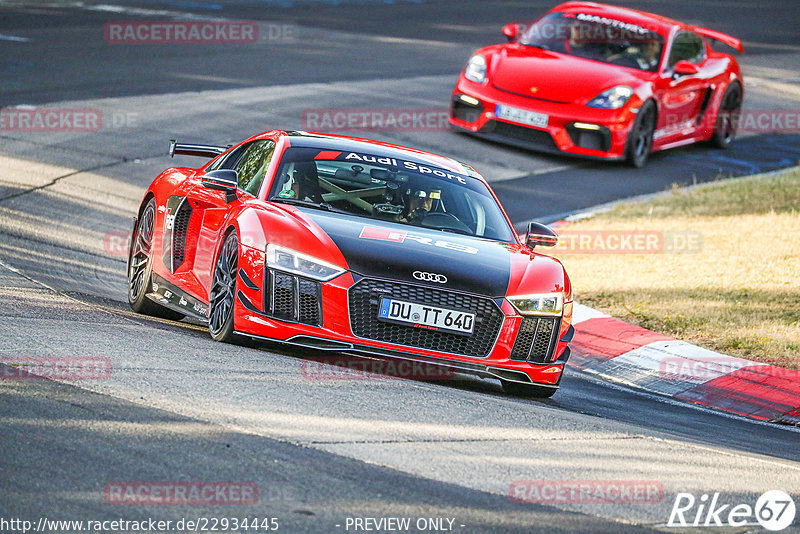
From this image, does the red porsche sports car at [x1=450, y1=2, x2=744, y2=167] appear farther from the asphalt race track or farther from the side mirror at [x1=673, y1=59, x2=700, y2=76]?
the asphalt race track

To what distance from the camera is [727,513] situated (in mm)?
5262

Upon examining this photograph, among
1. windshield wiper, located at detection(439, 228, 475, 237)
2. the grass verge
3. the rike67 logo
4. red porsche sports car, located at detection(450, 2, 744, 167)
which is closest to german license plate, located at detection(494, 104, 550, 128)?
red porsche sports car, located at detection(450, 2, 744, 167)

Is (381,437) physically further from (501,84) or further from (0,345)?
(501,84)

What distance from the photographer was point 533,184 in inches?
604

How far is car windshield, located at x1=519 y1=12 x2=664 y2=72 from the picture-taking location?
16922 mm

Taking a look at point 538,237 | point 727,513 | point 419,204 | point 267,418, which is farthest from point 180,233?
point 727,513

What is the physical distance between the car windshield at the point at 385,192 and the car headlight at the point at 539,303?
34.9 inches

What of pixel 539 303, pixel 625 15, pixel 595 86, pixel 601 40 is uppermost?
pixel 539 303

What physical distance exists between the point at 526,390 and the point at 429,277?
116cm

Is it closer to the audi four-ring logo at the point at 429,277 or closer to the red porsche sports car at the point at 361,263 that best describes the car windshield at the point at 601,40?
the red porsche sports car at the point at 361,263

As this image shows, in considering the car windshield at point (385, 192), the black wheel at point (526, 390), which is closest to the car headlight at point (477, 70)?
the car windshield at point (385, 192)

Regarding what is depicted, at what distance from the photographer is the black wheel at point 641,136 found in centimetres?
1633

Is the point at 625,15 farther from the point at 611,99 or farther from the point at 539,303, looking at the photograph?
the point at 539,303

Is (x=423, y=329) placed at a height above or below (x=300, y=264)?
below
